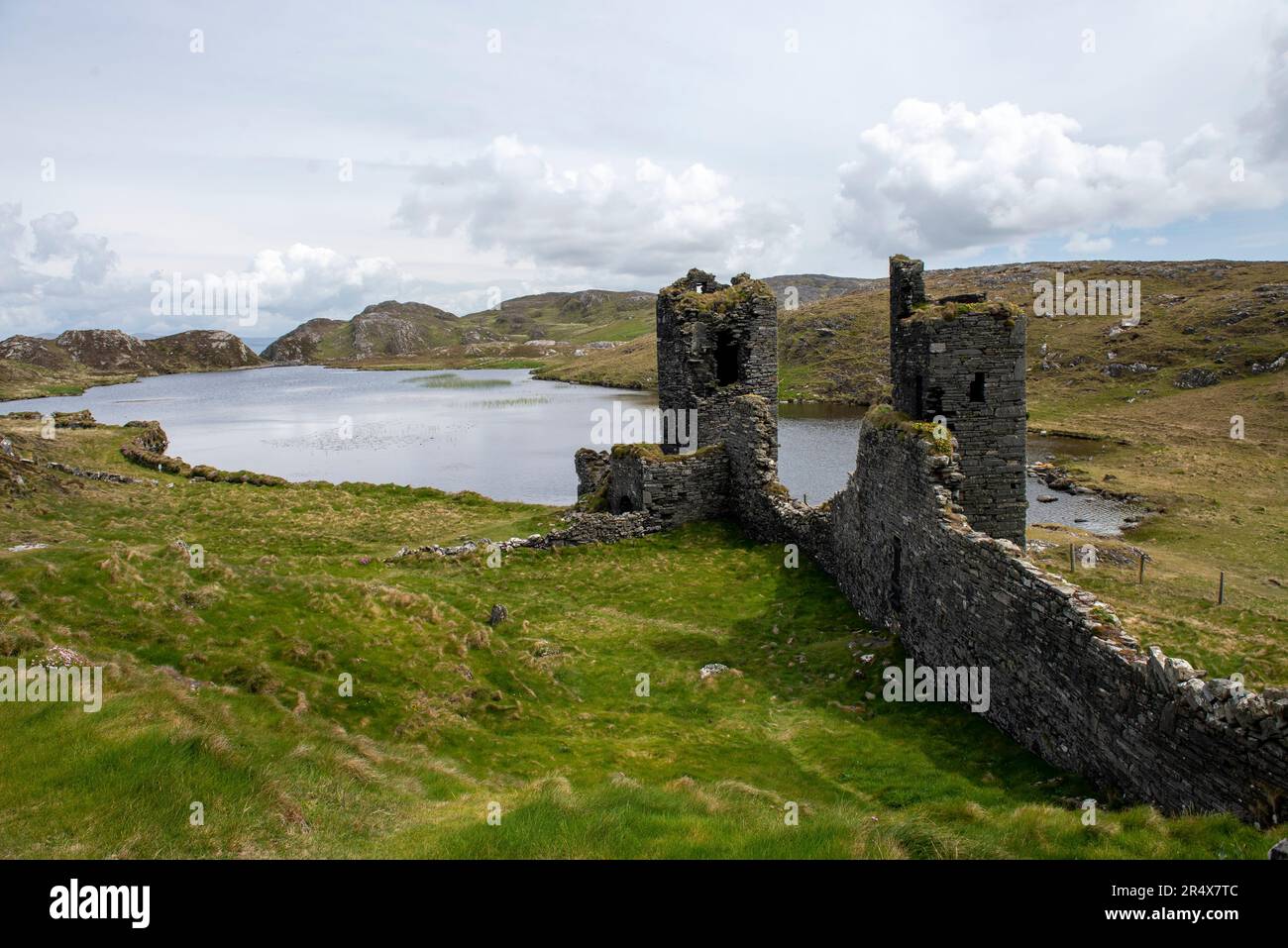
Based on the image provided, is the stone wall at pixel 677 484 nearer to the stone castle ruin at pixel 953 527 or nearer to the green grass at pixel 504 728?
the stone castle ruin at pixel 953 527

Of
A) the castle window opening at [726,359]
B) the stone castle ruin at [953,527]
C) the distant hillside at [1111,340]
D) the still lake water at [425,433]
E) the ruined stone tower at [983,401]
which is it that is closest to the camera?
the stone castle ruin at [953,527]

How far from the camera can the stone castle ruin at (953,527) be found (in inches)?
327

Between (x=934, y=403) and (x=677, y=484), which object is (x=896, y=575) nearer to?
(x=934, y=403)

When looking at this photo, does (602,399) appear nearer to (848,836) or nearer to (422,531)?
(422,531)

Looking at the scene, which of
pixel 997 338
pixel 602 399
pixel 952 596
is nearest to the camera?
pixel 952 596

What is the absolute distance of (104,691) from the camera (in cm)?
936

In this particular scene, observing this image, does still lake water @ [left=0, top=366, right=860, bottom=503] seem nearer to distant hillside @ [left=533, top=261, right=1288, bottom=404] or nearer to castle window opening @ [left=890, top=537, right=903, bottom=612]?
distant hillside @ [left=533, top=261, right=1288, bottom=404]

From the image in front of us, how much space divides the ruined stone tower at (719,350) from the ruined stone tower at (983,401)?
32.5 feet

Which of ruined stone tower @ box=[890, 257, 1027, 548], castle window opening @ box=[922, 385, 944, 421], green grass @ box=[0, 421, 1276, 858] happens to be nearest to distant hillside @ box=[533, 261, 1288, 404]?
ruined stone tower @ box=[890, 257, 1027, 548]

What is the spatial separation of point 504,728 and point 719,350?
57.9 feet

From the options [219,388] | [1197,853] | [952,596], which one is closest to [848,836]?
[1197,853]

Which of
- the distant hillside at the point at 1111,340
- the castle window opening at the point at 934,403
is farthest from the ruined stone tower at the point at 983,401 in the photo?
the distant hillside at the point at 1111,340

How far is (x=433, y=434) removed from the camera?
269 feet
